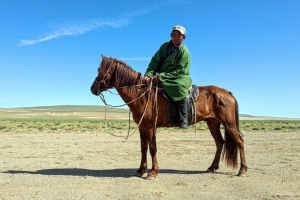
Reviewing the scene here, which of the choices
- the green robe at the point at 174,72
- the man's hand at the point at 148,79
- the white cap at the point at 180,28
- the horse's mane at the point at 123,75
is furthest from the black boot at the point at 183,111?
the white cap at the point at 180,28

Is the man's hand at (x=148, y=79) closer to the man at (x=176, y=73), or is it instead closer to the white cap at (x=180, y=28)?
the man at (x=176, y=73)

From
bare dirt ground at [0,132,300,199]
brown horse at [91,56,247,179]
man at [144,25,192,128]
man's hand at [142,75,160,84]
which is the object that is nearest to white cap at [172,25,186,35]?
man at [144,25,192,128]

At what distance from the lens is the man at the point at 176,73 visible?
26.8 ft

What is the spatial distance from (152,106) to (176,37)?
6.29 ft

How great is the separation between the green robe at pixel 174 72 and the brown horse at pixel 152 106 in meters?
0.41

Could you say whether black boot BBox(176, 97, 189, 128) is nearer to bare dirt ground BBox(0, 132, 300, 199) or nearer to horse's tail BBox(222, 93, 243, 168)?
bare dirt ground BBox(0, 132, 300, 199)

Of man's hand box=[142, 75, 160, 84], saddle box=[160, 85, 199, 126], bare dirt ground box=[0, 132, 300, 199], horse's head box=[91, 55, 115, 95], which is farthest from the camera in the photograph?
saddle box=[160, 85, 199, 126]

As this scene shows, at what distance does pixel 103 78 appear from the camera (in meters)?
7.99

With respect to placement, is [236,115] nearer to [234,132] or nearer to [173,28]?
[234,132]

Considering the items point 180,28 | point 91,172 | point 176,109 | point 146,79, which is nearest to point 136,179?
point 91,172

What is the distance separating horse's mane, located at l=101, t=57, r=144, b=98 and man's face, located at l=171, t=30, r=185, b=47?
1.36m

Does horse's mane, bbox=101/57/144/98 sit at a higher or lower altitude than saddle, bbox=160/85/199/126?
higher

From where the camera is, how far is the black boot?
8.32 m

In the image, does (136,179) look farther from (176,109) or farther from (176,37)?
(176,37)
